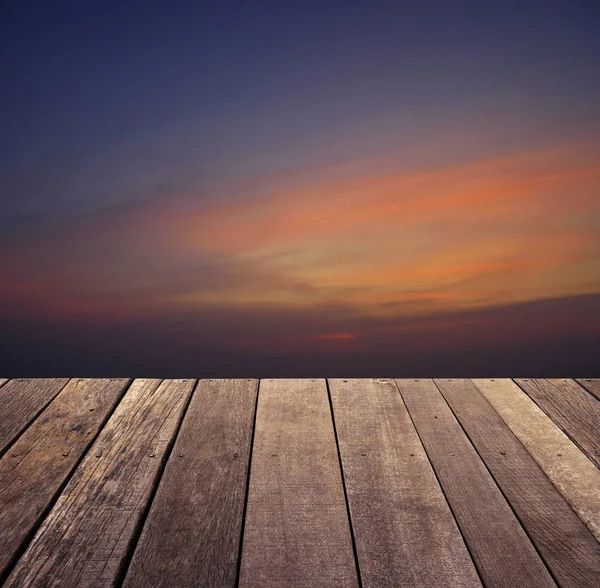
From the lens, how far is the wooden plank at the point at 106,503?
1343 millimetres

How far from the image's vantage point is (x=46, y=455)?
6.04ft

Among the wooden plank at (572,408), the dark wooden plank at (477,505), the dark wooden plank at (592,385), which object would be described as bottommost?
the dark wooden plank at (477,505)

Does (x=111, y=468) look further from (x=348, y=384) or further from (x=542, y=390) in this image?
(x=542, y=390)

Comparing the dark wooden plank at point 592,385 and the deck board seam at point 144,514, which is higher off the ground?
the dark wooden plank at point 592,385

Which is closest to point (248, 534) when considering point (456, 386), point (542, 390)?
point (456, 386)

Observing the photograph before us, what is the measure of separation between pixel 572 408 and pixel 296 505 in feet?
4.16

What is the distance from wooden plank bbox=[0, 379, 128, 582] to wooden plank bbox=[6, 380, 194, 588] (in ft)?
0.12

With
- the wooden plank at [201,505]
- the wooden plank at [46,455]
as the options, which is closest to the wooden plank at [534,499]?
the wooden plank at [201,505]

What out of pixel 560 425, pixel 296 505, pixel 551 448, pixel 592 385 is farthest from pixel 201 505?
pixel 592 385

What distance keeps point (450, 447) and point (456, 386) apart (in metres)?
0.55

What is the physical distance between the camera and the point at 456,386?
7.97 feet

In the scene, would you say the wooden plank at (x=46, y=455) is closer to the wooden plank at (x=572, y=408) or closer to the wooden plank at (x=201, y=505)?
the wooden plank at (x=201, y=505)

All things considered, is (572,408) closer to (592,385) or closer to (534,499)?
(592,385)

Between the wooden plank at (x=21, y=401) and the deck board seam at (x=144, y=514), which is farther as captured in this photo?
the wooden plank at (x=21, y=401)
